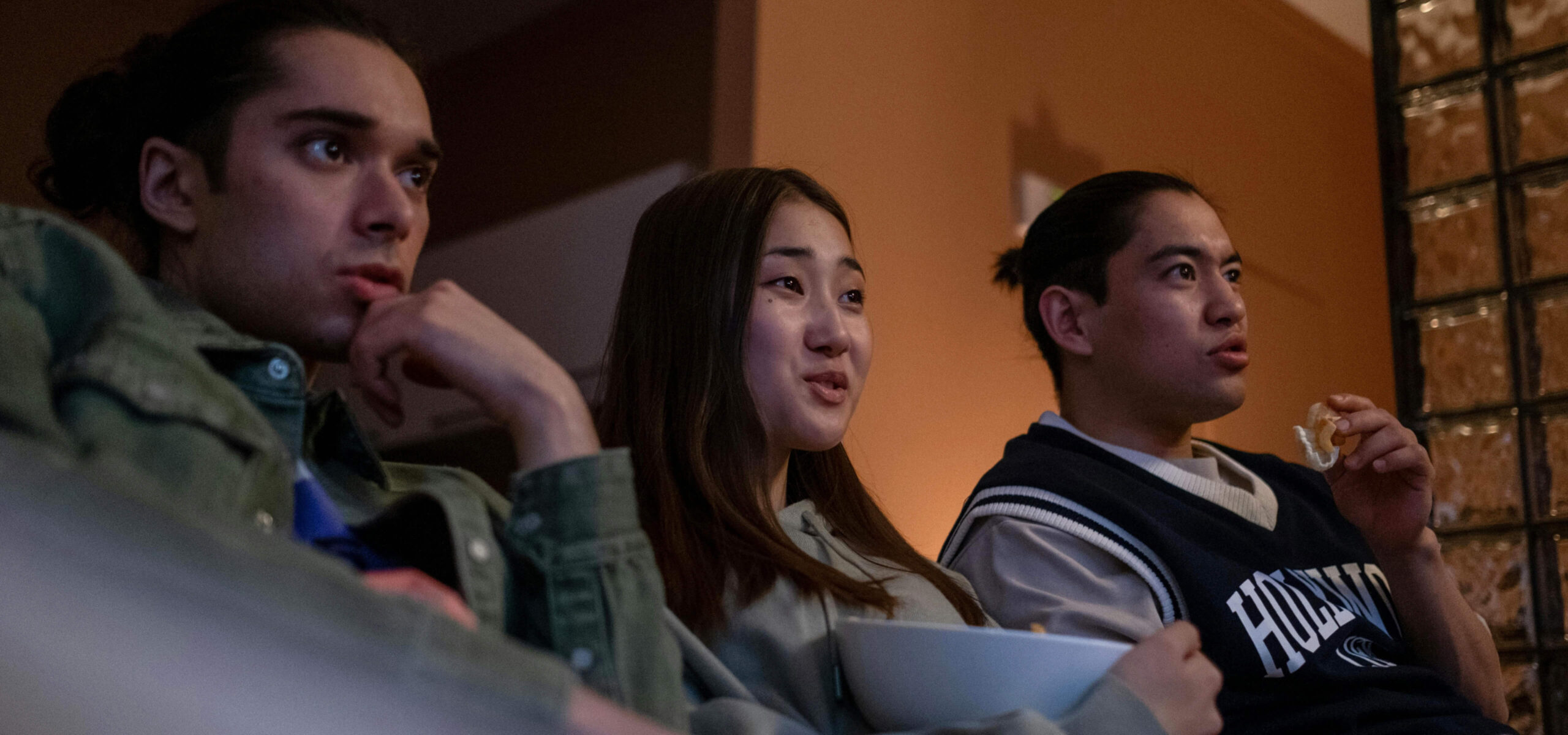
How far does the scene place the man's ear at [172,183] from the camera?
84cm

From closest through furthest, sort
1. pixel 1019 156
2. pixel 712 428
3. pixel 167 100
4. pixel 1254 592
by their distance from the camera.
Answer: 1. pixel 167 100
2. pixel 712 428
3. pixel 1254 592
4. pixel 1019 156

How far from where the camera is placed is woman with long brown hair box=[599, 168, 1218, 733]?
0.95 m

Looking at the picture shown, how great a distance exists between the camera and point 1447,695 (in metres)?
1.29

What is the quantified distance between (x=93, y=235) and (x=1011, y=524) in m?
0.91

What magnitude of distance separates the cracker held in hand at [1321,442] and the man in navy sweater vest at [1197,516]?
1cm

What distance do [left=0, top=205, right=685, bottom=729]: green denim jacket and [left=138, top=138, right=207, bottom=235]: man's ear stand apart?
0.09m

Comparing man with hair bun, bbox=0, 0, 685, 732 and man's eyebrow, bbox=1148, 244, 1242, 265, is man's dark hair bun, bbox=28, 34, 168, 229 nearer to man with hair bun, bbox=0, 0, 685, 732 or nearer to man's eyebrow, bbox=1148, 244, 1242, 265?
man with hair bun, bbox=0, 0, 685, 732

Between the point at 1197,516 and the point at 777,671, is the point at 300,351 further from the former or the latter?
the point at 1197,516

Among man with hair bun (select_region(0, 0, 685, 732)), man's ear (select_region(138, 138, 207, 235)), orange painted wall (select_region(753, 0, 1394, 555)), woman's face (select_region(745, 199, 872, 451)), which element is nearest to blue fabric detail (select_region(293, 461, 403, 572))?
man with hair bun (select_region(0, 0, 685, 732))

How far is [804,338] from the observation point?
1.14m

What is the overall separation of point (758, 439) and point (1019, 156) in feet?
5.18

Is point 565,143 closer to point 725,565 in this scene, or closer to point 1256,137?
A: point 1256,137

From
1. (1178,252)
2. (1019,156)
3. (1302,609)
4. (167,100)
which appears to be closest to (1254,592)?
(1302,609)

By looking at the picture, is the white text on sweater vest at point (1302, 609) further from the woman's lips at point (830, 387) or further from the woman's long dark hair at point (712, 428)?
the woman's lips at point (830, 387)
